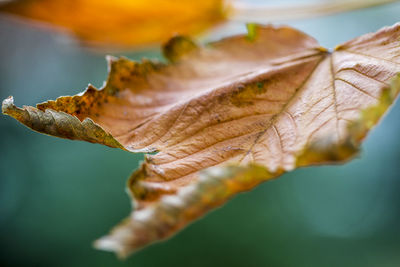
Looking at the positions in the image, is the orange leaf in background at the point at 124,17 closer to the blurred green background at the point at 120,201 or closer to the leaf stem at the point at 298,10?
the leaf stem at the point at 298,10

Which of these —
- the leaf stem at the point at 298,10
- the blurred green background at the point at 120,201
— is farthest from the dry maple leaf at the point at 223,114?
the blurred green background at the point at 120,201

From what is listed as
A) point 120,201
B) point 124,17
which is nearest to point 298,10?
point 124,17

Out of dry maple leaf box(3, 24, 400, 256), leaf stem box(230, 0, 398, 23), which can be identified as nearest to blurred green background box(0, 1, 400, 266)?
leaf stem box(230, 0, 398, 23)

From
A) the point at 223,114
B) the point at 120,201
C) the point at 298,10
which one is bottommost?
the point at 223,114

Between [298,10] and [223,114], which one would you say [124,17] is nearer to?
[298,10]

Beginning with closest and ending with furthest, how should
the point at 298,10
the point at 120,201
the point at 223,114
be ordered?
the point at 223,114, the point at 298,10, the point at 120,201

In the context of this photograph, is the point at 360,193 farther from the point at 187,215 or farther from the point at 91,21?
the point at 187,215
